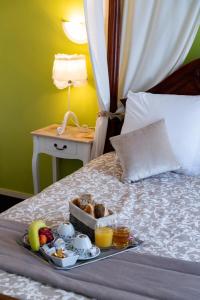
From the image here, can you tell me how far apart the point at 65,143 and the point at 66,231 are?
1581 millimetres

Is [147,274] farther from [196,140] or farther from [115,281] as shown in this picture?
[196,140]

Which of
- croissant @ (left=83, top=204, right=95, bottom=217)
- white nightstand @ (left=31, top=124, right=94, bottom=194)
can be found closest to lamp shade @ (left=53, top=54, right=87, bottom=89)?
white nightstand @ (left=31, top=124, right=94, bottom=194)

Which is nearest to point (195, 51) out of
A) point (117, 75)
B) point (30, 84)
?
point (117, 75)

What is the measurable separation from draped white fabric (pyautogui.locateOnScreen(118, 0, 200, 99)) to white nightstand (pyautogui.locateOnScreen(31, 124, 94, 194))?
482 millimetres

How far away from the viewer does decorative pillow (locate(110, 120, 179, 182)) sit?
7.62ft

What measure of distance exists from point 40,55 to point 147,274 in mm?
2528

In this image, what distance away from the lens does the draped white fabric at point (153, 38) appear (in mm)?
2699

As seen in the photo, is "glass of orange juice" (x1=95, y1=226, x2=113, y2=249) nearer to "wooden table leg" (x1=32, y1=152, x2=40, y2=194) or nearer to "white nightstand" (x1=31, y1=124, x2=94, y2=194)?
"white nightstand" (x1=31, y1=124, x2=94, y2=194)

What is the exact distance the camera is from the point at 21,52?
347cm

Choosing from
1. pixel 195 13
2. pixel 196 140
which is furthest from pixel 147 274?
pixel 195 13

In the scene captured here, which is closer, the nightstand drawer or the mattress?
the mattress

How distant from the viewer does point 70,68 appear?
2.98m

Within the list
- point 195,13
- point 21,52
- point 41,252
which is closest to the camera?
point 41,252

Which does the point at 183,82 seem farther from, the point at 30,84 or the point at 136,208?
the point at 30,84
